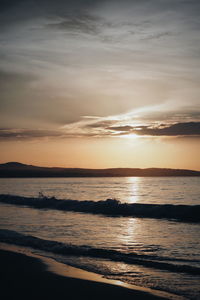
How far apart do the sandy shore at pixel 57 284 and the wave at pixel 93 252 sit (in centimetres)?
163

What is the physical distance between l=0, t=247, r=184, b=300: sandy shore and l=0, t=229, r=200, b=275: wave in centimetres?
163

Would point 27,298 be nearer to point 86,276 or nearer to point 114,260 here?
point 86,276

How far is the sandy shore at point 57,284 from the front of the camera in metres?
7.13

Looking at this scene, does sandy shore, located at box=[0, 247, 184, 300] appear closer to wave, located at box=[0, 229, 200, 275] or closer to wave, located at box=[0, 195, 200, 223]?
wave, located at box=[0, 229, 200, 275]

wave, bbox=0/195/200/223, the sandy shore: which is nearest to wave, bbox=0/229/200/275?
the sandy shore

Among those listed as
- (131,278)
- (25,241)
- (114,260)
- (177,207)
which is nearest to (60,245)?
(25,241)

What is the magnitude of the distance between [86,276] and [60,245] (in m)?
3.94

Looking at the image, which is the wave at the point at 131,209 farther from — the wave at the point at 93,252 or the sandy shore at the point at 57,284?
the sandy shore at the point at 57,284

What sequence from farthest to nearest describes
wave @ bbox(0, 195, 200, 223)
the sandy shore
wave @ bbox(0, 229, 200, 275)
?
wave @ bbox(0, 195, 200, 223), wave @ bbox(0, 229, 200, 275), the sandy shore

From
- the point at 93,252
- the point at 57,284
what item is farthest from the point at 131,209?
the point at 57,284

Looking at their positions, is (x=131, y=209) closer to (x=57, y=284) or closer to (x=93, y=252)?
(x=93, y=252)

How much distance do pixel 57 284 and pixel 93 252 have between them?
11.9 ft

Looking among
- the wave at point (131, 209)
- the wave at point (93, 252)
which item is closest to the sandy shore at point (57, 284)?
the wave at point (93, 252)

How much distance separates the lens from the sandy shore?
7.13m
